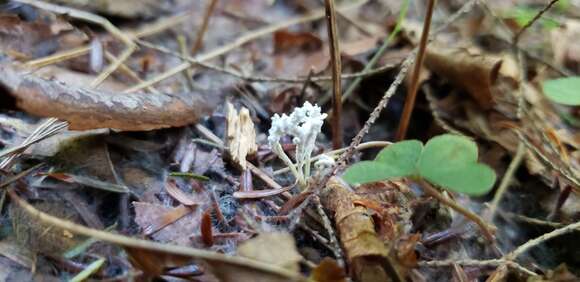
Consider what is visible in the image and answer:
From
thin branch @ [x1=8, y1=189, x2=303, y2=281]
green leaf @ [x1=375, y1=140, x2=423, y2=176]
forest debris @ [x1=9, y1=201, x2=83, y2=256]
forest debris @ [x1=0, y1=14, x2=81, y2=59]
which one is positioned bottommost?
forest debris @ [x1=9, y1=201, x2=83, y2=256]

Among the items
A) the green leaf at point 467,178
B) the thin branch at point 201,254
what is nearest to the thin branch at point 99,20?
the thin branch at point 201,254

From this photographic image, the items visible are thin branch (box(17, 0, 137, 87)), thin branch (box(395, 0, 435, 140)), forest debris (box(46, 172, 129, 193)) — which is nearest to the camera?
forest debris (box(46, 172, 129, 193))

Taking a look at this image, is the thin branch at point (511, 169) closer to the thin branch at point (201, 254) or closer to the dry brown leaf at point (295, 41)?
the thin branch at point (201, 254)

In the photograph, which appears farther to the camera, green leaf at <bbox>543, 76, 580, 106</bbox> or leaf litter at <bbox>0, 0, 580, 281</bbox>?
green leaf at <bbox>543, 76, 580, 106</bbox>

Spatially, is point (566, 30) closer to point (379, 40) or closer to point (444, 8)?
point (444, 8)

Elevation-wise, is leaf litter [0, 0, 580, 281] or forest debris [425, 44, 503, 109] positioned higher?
forest debris [425, 44, 503, 109]

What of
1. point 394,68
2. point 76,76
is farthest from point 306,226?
point 76,76

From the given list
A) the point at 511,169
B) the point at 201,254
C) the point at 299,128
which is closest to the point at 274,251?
the point at 201,254

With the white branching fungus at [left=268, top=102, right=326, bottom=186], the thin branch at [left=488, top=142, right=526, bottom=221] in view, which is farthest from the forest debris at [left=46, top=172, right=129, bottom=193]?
the thin branch at [left=488, top=142, right=526, bottom=221]

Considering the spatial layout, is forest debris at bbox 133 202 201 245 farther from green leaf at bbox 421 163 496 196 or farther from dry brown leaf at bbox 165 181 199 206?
green leaf at bbox 421 163 496 196
